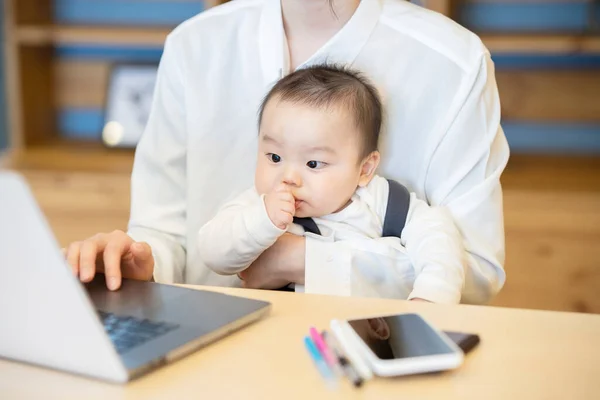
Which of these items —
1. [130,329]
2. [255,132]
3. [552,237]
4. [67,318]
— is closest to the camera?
[67,318]

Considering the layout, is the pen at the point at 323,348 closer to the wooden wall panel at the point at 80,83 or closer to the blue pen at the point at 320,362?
the blue pen at the point at 320,362

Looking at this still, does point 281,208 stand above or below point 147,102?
above

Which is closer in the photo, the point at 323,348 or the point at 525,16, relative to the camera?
the point at 323,348

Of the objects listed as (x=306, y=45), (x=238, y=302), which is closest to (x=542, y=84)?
(x=306, y=45)

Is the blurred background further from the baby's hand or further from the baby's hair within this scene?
the baby's hand

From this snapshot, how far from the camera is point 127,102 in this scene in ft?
8.75

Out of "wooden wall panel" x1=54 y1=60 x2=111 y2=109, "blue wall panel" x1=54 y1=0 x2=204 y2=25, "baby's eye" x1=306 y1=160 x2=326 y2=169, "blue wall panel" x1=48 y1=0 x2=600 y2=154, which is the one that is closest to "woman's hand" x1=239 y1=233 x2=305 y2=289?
"baby's eye" x1=306 y1=160 x2=326 y2=169

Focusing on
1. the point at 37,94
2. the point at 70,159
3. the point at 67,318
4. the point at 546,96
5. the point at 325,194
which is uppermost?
the point at 67,318

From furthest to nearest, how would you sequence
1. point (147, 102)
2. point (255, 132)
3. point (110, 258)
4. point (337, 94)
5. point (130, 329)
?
1. point (147, 102)
2. point (255, 132)
3. point (337, 94)
4. point (110, 258)
5. point (130, 329)

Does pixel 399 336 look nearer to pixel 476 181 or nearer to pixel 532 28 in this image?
pixel 476 181

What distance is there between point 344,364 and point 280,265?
1.73 ft

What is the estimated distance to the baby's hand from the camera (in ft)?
3.65

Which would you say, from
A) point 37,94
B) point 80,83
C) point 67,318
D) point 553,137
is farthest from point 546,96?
point 67,318

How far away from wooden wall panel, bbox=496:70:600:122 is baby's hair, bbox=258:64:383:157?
1337mm
